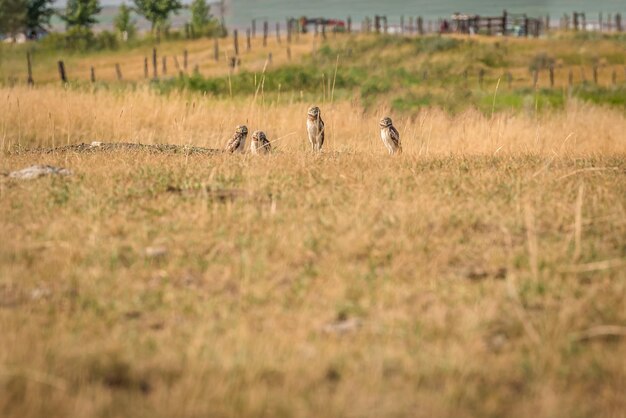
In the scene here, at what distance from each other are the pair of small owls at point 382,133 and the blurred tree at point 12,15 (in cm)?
8583

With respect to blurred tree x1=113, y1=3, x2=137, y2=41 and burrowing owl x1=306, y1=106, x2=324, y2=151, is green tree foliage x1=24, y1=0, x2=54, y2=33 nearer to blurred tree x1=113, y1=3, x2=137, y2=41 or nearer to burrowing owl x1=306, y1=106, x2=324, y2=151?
blurred tree x1=113, y1=3, x2=137, y2=41

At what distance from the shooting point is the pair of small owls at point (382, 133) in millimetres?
14742

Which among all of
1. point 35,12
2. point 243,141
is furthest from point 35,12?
point 243,141

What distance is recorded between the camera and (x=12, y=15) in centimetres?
9531

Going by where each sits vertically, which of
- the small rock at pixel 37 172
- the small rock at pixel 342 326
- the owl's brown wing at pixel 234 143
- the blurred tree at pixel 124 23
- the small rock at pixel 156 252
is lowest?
the small rock at pixel 342 326

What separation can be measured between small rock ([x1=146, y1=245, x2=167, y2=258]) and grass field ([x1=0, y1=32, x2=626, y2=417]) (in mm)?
16

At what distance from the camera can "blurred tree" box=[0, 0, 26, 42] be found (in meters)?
95.0

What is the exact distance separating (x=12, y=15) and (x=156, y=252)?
9467cm

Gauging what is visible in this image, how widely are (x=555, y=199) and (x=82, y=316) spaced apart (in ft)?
16.6

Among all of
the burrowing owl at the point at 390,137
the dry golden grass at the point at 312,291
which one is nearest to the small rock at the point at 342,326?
the dry golden grass at the point at 312,291

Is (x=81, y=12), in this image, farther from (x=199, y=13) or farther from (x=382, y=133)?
(x=382, y=133)

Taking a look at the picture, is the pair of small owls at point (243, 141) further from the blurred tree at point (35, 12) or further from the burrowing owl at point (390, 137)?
the blurred tree at point (35, 12)

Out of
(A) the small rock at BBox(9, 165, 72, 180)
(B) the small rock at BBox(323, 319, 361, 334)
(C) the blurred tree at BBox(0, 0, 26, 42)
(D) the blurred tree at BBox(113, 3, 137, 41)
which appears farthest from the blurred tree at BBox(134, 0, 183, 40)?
(B) the small rock at BBox(323, 319, 361, 334)

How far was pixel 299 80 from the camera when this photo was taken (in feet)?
129
